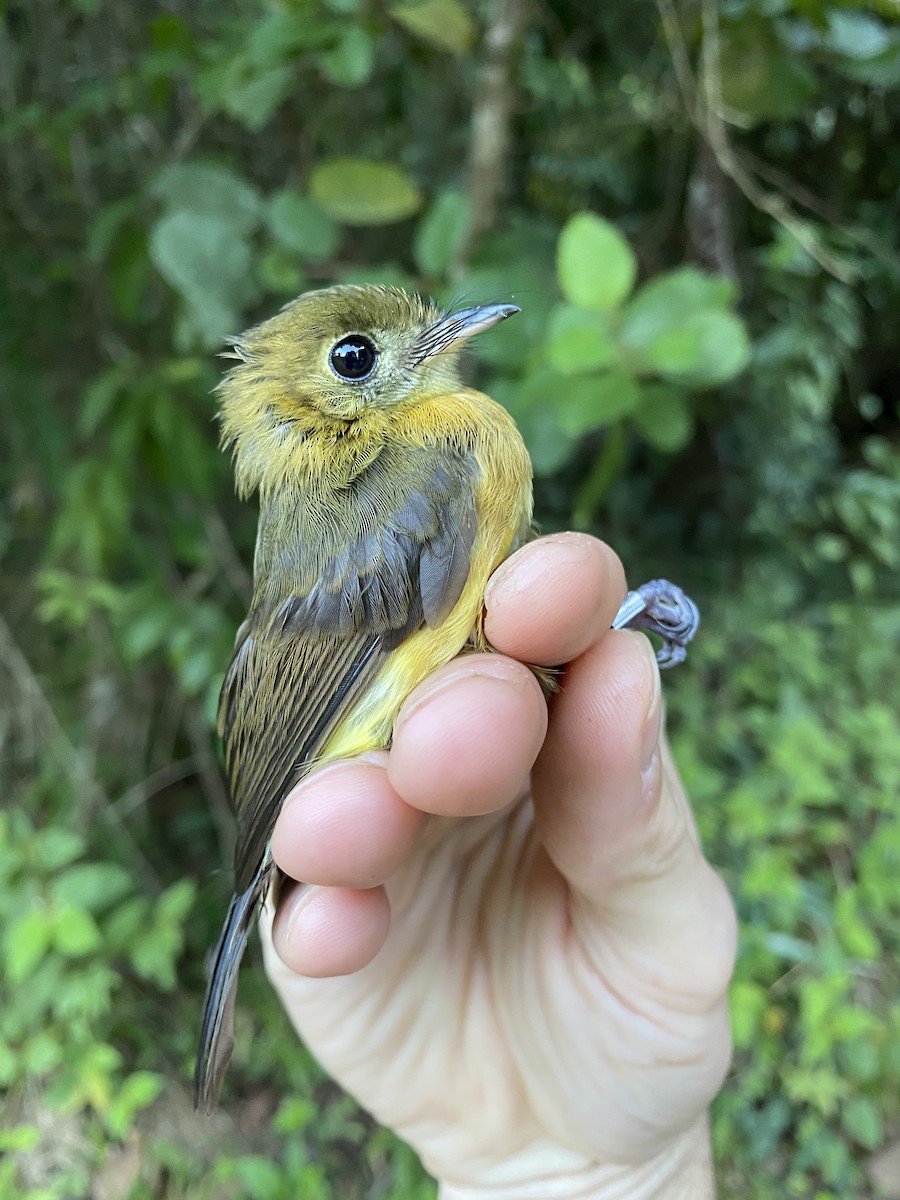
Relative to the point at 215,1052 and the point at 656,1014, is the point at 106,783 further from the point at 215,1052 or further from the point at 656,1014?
the point at 656,1014

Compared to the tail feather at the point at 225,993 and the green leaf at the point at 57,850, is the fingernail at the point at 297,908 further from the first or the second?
the green leaf at the point at 57,850

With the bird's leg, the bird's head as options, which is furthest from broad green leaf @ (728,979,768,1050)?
the bird's head

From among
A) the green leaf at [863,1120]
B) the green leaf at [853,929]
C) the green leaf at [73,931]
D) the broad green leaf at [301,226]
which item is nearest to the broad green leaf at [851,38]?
the broad green leaf at [301,226]

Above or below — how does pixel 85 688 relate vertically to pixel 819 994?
above

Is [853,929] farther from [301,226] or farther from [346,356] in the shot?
[301,226]

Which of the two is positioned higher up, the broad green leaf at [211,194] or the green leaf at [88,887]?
the broad green leaf at [211,194]

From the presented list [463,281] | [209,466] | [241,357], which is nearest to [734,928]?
[241,357]

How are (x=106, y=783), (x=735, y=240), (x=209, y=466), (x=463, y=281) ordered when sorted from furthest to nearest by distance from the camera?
1. (x=735, y=240)
2. (x=106, y=783)
3. (x=209, y=466)
4. (x=463, y=281)

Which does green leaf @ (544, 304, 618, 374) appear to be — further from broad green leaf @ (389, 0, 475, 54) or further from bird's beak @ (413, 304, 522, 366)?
broad green leaf @ (389, 0, 475, 54)
